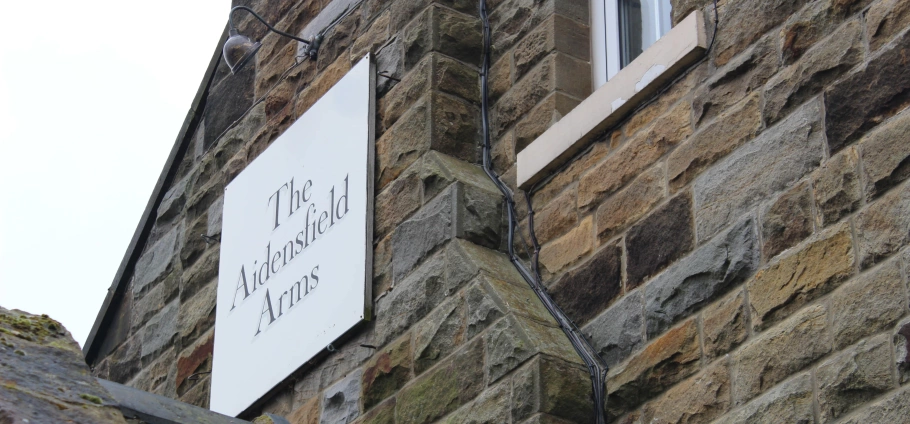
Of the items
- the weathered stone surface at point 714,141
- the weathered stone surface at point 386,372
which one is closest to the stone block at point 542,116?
the weathered stone surface at point 714,141

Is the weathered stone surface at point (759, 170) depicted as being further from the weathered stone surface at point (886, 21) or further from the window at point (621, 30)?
the window at point (621, 30)

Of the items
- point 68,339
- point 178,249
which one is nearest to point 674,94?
point 68,339

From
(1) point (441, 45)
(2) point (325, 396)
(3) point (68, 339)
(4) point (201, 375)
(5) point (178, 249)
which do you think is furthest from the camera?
(5) point (178, 249)

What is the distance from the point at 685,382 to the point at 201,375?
9.38 ft

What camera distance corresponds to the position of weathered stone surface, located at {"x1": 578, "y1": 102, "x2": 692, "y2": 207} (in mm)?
4629

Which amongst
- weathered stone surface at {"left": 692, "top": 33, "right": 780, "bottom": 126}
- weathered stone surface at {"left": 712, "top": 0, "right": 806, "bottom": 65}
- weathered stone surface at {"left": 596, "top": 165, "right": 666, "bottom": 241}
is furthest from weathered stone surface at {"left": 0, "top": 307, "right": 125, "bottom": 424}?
weathered stone surface at {"left": 712, "top": 0, "right": 806, "bottom": 65}

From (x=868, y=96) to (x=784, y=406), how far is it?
87cm

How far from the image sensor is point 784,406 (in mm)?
3809

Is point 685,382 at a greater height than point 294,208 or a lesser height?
lesser

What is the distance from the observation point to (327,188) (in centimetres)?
586

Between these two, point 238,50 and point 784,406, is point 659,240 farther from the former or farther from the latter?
point 238,50

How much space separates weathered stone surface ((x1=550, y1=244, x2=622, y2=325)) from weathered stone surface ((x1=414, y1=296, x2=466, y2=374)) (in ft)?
1.10

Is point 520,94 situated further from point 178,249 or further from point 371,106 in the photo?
point 178,249

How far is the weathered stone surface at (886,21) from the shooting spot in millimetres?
3988
